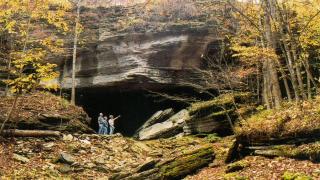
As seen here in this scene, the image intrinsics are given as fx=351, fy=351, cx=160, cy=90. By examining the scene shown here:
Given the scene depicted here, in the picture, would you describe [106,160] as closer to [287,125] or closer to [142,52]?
[287,125]

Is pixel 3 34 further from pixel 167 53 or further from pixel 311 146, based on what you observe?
pixel 311 146

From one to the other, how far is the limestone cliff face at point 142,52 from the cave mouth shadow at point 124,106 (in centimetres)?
204

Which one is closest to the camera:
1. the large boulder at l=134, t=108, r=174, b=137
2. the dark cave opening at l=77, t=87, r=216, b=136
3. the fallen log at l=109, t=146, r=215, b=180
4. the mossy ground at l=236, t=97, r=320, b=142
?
the mossy ground at l=236, t=97, r=320, b=142

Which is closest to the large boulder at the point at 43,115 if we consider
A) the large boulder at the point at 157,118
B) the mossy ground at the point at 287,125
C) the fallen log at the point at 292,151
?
the large boulder at the point at 157,118

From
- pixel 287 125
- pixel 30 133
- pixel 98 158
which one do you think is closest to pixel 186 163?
pixel 287 125

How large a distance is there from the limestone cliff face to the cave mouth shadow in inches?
80.2

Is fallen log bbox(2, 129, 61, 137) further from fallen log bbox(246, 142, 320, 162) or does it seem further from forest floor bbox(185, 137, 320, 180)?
fallen log bbox(246, 142, 320, 162)

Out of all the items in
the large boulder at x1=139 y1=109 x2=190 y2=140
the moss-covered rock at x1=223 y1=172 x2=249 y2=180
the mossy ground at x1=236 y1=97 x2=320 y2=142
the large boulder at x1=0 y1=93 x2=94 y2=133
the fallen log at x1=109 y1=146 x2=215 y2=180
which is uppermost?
the mossy ground at x1=236 y1=97 x2=320 y2=142

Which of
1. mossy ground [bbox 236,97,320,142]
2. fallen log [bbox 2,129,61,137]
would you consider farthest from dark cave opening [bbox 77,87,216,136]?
mossy ground [bbox 236,97,320,142]

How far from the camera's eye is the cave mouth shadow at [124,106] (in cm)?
2780

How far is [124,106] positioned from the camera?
97.8 ft

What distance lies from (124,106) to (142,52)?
21.6 ft

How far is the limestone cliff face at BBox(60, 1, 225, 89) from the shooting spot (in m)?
24.9

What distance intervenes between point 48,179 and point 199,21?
1640 cm
